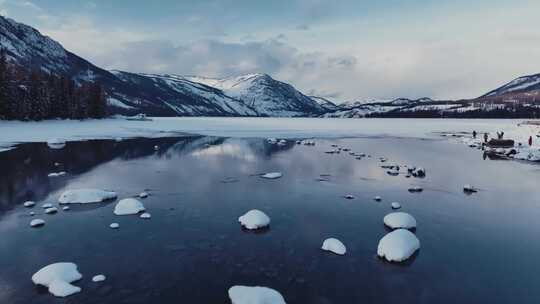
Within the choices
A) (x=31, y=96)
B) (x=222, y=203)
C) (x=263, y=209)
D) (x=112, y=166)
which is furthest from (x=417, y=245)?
(x=31, y=96)

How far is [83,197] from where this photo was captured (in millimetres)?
19766

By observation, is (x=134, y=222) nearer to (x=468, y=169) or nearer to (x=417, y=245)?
(x=417, y=245)

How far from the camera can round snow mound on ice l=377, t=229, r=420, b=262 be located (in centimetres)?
1294

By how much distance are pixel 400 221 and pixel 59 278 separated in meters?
13.8

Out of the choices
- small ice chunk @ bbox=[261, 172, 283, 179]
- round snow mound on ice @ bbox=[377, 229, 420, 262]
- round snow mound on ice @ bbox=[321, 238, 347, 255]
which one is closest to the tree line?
small ice chunk @ bbox=[261, 172, 283, 179]


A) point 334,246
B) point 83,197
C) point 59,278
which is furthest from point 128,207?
point 334,246

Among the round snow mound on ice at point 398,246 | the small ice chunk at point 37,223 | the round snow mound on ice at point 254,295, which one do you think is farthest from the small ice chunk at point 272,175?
the round snow mound on ice at point 254,295

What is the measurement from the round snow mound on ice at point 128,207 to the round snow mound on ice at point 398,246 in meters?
12.0

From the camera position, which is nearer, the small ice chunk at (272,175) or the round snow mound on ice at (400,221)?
the round snow mound on ice at (400,221)

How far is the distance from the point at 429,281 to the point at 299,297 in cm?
448

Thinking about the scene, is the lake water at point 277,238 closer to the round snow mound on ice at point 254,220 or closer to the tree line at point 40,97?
the round snow mound on ice at point 254,220

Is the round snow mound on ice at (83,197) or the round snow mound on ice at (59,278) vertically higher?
the round snow mound on ice at (83,197)

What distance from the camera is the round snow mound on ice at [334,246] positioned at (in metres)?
13.6

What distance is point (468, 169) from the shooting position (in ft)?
107
